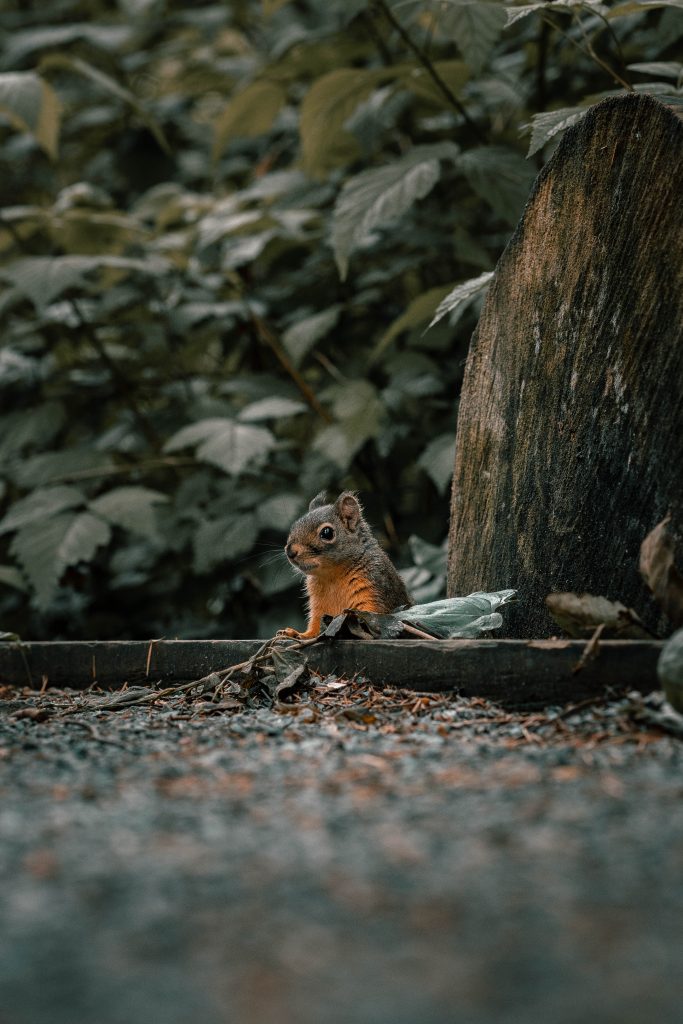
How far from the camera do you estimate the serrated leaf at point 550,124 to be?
2463 millimetres

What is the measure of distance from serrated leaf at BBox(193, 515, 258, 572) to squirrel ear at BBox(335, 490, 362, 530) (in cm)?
52

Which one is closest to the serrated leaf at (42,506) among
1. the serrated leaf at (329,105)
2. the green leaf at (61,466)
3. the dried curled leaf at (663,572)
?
the green leaf at (61,466)

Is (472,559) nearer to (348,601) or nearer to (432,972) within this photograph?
(348,601)

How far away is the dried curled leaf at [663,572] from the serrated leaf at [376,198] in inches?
61.6

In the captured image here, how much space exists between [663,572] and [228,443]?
226 centimetres

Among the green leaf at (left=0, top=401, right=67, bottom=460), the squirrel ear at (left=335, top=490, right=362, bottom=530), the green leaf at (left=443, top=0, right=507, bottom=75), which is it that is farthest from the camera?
the green leaf at (left=0, top=401, right=67, bottom=460)

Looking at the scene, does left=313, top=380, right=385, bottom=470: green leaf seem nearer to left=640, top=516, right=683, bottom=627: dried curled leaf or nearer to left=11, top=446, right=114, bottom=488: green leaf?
left=11, top=446, right=114, bottom=488: green leaf

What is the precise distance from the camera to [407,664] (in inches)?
86.9

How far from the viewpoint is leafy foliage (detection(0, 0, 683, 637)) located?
3746 millimetres

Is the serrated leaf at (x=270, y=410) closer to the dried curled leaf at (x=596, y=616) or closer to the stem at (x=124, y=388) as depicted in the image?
the stem at (x=124, y=388)

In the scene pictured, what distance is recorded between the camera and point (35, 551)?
3717 millimetres

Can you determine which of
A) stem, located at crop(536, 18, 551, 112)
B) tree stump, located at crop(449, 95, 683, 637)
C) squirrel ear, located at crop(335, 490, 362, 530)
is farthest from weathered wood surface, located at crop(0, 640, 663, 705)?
stem, located at crop(536, 18, 551, 112)

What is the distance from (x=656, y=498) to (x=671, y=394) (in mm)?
212

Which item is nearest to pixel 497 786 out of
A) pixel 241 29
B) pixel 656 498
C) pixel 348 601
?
pixel 656 498
